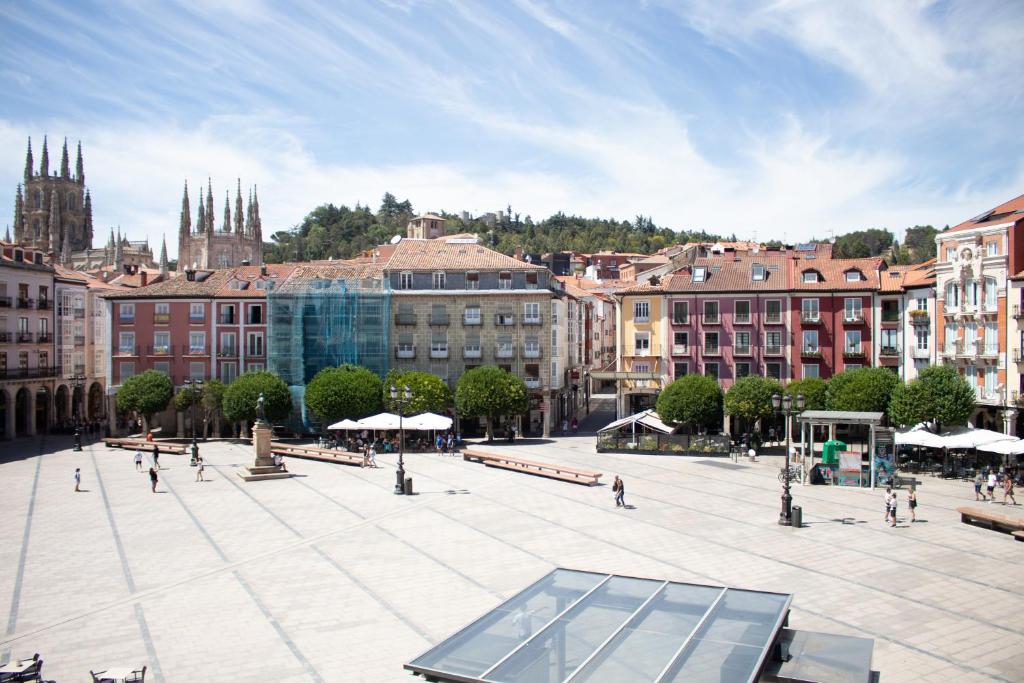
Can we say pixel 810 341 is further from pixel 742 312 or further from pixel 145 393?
pixel 145 393

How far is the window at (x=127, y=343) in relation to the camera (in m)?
60.0

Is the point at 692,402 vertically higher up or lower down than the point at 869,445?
higher up

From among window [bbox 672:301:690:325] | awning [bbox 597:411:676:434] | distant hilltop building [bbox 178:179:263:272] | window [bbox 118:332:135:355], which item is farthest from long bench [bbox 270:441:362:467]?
distant hilltop building [bbox 178:179:263:272]

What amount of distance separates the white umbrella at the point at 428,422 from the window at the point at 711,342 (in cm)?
1725

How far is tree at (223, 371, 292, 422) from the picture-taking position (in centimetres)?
5225

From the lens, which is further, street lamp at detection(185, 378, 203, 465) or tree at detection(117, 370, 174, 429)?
tree at detection(117, 370, 174, 429)

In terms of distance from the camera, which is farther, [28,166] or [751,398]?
[28,166]

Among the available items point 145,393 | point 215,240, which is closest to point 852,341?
point 145,393

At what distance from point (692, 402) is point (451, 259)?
1882cm

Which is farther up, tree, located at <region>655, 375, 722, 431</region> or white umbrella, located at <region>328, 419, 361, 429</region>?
tree, located at <region>655, 375, 722, 431</region>

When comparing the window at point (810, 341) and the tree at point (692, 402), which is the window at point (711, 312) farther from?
the tree at point (692, 402)

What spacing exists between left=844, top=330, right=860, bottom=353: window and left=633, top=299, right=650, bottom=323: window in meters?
11.8

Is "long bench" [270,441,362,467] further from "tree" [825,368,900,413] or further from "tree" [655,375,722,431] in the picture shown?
"tree" [825,368,900,413]

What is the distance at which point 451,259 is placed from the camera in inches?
2285
